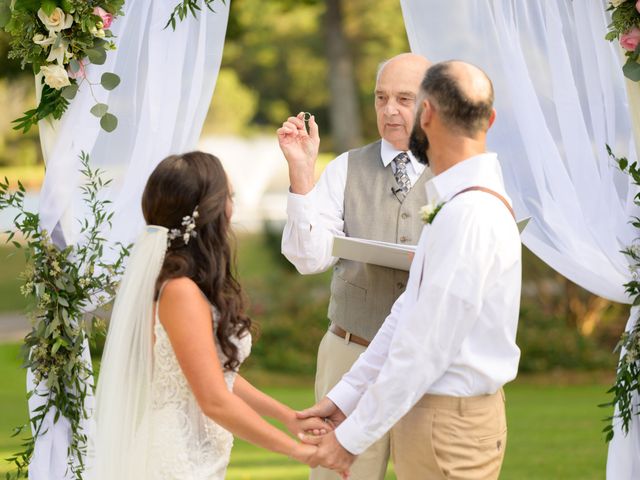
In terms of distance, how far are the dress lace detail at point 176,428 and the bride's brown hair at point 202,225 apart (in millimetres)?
59

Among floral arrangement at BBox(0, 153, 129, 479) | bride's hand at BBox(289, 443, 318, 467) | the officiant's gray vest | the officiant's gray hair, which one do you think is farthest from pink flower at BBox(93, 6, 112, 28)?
bride's hand at BBox(289, 443, 318, 467)

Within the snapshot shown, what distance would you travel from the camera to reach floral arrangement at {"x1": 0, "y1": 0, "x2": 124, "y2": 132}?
4.01 metres

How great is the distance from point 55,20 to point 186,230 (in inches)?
55.9

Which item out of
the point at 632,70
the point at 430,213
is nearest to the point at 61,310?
the point at 430,213

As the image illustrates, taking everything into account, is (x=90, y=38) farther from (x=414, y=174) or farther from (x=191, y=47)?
(x=414, y=174)

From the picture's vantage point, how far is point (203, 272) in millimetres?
2994

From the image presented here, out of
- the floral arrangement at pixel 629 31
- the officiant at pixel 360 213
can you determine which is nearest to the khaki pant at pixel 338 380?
the officiant at pixel 360 213

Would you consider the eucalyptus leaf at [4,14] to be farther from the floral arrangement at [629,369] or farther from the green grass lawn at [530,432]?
the green grass lawn at [530,432]

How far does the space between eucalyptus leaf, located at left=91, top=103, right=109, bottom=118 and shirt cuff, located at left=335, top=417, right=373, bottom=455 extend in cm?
170

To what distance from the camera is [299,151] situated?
3.91 meters

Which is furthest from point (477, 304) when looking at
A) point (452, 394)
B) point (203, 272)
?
point (203, 272)

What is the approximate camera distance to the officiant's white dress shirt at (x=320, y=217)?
3.95 metres

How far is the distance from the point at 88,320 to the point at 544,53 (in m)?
2.11

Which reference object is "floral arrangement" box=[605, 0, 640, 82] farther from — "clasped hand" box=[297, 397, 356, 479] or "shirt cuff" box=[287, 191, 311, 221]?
"clasped hand" box=[297, 397, 356, 479]
